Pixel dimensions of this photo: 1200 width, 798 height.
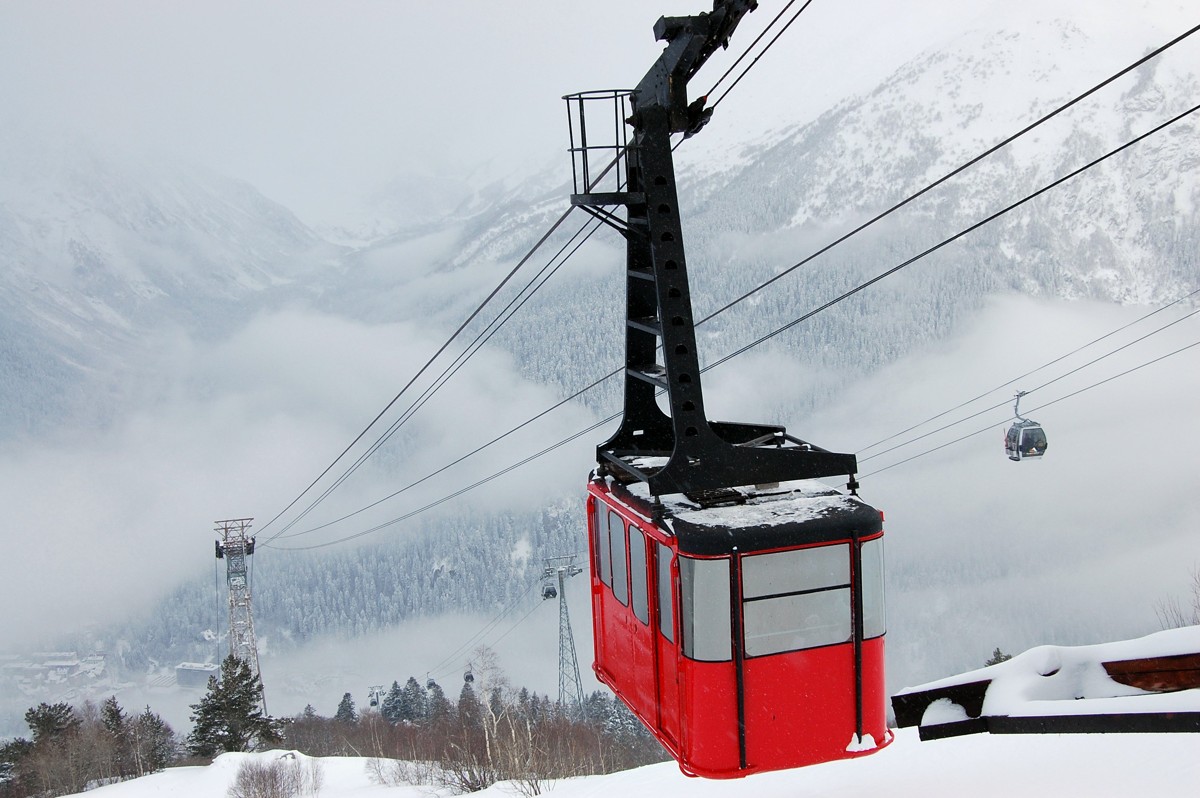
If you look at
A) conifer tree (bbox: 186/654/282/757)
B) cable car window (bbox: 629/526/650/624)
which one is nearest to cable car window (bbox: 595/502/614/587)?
cable car window (bbox: 629/526/650/624)

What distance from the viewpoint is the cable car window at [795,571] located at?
6.28m

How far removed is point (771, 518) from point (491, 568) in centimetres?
19396

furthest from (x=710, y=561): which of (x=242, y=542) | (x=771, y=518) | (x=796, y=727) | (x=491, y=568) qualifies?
(x=491, y=568)

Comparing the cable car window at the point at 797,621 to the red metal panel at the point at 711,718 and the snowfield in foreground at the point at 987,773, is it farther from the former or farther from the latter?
the snowfield in foreground at the point at 987,773

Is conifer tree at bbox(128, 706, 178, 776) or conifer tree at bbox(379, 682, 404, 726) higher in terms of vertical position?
conifer tree at bbox(128, 706, 178, 776)

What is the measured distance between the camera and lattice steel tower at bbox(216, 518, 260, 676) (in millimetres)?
38781

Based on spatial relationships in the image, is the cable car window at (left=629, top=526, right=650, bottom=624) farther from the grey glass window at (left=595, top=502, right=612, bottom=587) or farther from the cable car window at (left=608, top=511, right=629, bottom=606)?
the grey glass window at (left=595, top=502, right=612, bottom=587)

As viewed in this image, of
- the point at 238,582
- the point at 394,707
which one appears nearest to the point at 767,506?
the point at 238,582

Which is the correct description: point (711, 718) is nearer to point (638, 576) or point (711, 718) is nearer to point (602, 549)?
point (638, 576)

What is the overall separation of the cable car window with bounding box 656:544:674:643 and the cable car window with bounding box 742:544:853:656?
57 cm

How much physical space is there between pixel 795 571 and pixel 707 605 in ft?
2.19

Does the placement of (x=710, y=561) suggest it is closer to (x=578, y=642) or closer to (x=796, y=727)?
(x=796, y=727)

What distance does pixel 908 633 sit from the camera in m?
161

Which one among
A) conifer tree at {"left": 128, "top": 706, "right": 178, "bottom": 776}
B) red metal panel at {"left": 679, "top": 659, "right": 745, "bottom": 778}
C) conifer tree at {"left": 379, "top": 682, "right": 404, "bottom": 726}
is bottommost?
conifer tree at {"left": 379, "top": 682, "right": 404, "bottom": 726}
